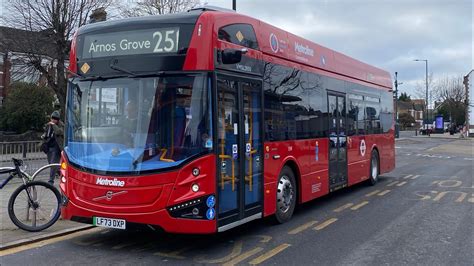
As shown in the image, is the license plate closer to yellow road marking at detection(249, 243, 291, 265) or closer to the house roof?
yellow road marking at detection(249, 243, 291, 265)

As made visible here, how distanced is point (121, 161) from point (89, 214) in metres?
0.84

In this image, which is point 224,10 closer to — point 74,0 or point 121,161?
point 121,161

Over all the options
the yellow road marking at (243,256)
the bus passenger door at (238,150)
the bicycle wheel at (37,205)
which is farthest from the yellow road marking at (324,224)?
the bicycle wheel at (37,205)

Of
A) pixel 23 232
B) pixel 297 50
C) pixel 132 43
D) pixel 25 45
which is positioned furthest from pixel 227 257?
pixel 25 45

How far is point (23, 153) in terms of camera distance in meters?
14.5

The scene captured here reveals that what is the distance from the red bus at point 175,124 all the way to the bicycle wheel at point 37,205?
0.90 m

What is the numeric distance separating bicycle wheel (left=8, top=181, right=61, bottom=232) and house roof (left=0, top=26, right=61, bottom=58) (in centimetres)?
1917

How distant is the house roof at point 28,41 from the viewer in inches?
965

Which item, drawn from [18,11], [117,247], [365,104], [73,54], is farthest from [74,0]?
[117,247]

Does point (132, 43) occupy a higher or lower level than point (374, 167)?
higher

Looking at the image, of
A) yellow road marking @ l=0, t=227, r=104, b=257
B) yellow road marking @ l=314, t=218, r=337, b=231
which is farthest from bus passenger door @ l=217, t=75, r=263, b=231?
yellow road marking @ l=0, t=227, r=104, b=257

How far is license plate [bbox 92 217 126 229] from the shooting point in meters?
5.94

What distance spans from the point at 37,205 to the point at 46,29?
19.9m

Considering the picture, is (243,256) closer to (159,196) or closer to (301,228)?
(159,196)
